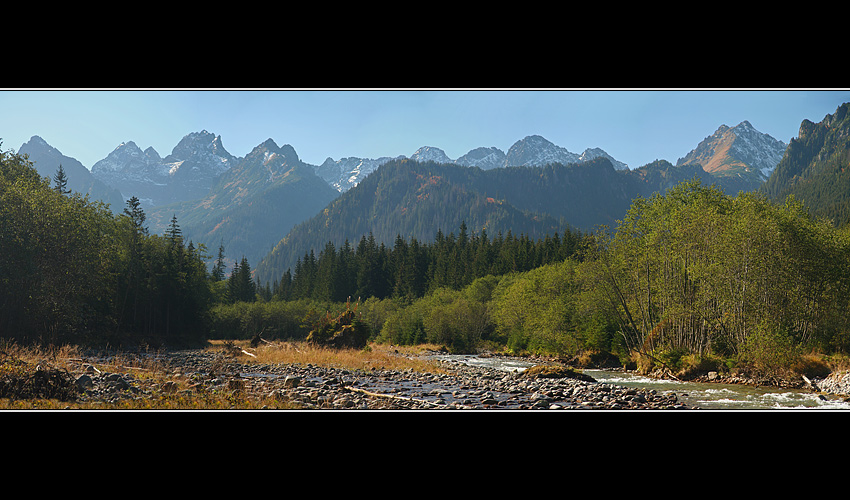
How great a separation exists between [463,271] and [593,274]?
6467 cm

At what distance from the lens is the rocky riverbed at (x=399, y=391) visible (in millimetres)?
14039

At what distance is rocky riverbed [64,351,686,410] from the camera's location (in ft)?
46.1

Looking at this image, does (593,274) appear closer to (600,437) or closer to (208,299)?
(600,437)

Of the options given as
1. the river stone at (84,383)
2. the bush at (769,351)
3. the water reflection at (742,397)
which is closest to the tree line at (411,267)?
the bush at (769,351)

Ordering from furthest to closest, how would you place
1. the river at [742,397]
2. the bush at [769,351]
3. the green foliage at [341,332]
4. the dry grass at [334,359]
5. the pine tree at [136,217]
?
the pine tree at [136,217]
the green foliage at [341,332]
the dry grass at [334,359]
the bush at [769,351]
the river at [742,397]

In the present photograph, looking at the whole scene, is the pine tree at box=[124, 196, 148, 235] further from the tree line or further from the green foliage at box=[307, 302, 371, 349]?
the tree line

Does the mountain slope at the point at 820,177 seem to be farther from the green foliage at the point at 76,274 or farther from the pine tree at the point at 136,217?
the pine tree at the point at 136,217

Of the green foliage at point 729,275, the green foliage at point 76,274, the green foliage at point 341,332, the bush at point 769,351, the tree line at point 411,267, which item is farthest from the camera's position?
the tree line at point 411,267

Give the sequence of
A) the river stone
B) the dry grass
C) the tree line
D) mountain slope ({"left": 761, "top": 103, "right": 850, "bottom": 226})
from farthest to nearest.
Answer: the tree line, the dry grass, mountain slope ({"left": 761, "top": 103, "right": 850, "bottom": 226}), the river stone

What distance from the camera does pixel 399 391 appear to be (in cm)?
1805

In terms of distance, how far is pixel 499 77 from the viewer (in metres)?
8.63

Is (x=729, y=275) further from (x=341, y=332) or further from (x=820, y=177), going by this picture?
(x=341, y=332)

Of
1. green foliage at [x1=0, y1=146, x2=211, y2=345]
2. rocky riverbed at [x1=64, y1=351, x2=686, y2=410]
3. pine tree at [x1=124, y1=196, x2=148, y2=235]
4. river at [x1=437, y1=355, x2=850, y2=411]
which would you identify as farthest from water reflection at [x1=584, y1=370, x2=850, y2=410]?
pine tree at [x1=124, y1=196, x2=148, y2=235]

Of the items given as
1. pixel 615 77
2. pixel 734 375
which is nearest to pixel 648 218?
pixel 734 375
